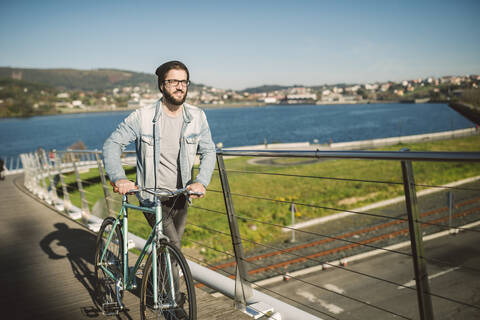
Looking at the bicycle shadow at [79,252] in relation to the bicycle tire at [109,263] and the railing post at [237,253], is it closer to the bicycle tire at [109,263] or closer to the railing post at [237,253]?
the bicycle tire at [109,263]

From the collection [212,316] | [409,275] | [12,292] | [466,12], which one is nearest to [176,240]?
[212,316]

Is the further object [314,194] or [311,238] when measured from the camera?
[314,194]

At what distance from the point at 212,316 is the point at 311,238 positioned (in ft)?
51.6

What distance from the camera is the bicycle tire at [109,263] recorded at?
9.76ft

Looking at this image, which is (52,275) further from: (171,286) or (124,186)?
(171,286)

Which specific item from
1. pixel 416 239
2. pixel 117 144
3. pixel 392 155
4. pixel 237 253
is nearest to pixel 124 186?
pixel 117 144

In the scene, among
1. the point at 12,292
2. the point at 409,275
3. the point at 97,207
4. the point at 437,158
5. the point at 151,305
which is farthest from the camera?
the point at 97,207

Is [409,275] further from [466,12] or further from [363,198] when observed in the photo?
[466,12]

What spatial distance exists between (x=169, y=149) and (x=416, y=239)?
1.61m

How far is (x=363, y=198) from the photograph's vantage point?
2547 cm

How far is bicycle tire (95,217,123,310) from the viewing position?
2.97 m

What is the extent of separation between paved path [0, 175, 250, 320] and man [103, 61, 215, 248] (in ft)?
3.58

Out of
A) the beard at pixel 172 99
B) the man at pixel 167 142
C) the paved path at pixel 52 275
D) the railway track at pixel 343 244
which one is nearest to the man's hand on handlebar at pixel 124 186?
the man at pixel 167 142

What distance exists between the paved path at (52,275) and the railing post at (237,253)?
120 mm
